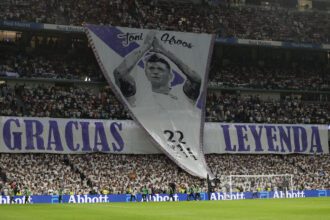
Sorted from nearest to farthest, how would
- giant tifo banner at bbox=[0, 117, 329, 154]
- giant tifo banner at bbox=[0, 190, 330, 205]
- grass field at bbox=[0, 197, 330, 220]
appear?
grass field at bbox=[0, 197, 330, 220] → giant tifo banner at bbox=[0, 190, 330, 205] → giant tifo banner at bbox=[0, 117, 329, 154]

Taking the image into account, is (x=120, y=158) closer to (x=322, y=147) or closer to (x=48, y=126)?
(x=48, y=126)

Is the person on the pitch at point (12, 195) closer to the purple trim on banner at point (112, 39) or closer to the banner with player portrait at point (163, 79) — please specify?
the banner with player portrait at point (163, 79)

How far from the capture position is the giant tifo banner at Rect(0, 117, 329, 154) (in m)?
61.6

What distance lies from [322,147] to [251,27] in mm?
17340

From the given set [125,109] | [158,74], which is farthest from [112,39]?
[125,109]

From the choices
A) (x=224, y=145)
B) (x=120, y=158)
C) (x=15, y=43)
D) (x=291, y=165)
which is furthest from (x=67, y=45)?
(x=291, y=165)

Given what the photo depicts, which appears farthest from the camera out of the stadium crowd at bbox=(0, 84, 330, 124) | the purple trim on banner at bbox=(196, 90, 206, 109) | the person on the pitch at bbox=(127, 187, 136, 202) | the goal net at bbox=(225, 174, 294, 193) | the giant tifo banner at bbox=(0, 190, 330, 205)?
the purple trim on banner at bbox=(196, 90, 206, 109)

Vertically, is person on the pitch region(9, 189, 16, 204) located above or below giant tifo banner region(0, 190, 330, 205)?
above

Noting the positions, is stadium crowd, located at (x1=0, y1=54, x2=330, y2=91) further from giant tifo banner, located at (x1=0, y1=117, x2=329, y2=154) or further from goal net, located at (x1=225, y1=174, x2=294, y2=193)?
goal net, located at (x1=225, y1=174, x2=294, y2=193)

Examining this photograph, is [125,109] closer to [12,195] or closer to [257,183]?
[257,183]

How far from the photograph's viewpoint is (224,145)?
6950cm

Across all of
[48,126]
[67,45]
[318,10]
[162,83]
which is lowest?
[48,126]

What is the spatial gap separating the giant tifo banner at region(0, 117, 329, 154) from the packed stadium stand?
0.95 meters

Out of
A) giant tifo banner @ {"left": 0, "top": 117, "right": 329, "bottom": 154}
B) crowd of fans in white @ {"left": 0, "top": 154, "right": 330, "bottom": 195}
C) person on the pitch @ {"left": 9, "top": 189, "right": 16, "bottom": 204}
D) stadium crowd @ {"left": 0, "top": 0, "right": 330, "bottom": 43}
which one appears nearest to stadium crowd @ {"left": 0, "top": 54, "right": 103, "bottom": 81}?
stadium crowd @ {"left": 0, "top": 0, "right": 330, "bottom": 43}
